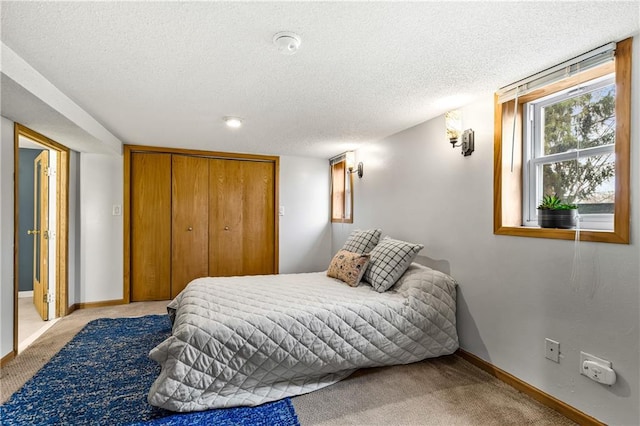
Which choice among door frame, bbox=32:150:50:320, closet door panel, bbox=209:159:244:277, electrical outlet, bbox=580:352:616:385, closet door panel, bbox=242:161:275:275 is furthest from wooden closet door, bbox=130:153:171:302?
electrical outlet, bbox=580:352:616:385

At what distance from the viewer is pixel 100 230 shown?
3.94 meters

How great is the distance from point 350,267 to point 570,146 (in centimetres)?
186

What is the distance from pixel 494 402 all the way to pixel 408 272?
1083 mm

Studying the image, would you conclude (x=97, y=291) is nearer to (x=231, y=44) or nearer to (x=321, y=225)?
(x=321, y=225)

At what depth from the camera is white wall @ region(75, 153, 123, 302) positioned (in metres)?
3.87

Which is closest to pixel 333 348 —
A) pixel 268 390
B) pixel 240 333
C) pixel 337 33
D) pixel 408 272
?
pixel 268 390

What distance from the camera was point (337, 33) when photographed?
155 cm

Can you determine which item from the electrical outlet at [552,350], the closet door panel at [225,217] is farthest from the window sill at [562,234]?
the closet door panel at [225,217]

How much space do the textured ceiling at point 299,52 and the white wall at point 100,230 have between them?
4.92ft

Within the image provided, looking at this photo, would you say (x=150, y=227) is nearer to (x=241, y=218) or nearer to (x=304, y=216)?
(x=241, y=218)

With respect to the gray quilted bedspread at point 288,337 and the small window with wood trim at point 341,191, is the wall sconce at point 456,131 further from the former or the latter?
the small window with wood trim at point 341,191

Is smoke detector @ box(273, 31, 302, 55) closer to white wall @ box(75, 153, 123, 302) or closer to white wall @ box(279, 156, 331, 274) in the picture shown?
white wall @ box(279, 156, 331, 274)

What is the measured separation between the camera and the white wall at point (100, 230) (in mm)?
3867

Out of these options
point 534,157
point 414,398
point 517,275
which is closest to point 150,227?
point 414,398
